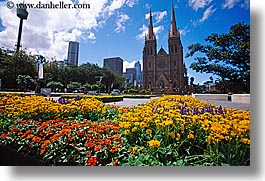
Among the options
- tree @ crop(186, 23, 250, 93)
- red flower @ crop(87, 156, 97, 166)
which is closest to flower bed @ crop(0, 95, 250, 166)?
red flower @ crop(87, 156, 97, 166)

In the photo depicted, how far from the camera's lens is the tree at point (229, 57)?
107 inches

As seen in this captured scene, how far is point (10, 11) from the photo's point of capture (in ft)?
9.09

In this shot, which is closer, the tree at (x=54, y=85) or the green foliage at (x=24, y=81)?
the green foliage at (x=24, y=81)

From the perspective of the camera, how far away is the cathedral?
10.2 feet

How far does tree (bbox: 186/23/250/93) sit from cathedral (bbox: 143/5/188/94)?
1.27 feet

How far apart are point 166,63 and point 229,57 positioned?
1529 mm

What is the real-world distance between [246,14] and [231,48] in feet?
1.92

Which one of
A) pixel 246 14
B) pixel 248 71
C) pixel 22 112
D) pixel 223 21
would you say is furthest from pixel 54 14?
pixel 248 71

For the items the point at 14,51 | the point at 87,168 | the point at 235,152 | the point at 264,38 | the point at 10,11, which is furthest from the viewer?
the point at 14,51

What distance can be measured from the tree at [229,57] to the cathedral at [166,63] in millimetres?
388

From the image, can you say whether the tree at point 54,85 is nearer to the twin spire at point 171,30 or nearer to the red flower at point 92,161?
the twin spire at point 171,30

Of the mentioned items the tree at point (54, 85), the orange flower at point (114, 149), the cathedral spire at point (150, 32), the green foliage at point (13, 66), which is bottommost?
the orange flower at point (114, 149)

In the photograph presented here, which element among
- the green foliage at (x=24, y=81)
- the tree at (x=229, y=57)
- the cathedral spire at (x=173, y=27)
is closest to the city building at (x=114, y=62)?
the cathedral spire at (x=173, y=27)

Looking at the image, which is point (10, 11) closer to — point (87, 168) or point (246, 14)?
point (87, 168)
